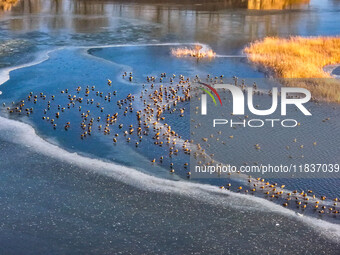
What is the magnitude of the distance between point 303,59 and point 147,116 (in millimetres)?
16624

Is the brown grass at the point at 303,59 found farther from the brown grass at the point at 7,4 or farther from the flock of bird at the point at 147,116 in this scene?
the brown grass at the point at 7,4

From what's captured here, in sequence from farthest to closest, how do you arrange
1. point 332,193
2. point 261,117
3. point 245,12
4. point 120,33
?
point 245,12 → point 120,33 → point 261,117 → point 332,193

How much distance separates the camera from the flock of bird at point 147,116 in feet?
65.0

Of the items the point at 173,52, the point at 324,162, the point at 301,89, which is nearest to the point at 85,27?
the point at 173,52

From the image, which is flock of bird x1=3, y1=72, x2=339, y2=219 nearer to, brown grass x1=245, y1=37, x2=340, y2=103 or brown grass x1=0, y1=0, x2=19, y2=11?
brown grass x1=245, y1=37, x2=340, y2=103

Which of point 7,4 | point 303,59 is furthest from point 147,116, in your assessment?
point 7,4

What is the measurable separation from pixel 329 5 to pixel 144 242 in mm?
66227

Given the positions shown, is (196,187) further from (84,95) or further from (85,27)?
(85,27)

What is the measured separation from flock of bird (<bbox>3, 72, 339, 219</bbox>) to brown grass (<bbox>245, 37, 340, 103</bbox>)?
Result: 12.4 feet

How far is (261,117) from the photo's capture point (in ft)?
90.6

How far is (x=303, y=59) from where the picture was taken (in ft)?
127

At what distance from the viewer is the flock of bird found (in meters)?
19.8

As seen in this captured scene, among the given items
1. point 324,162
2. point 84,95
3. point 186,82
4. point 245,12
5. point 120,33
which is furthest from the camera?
point 245,12

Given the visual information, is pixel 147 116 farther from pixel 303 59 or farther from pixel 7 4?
pixel 7 4
